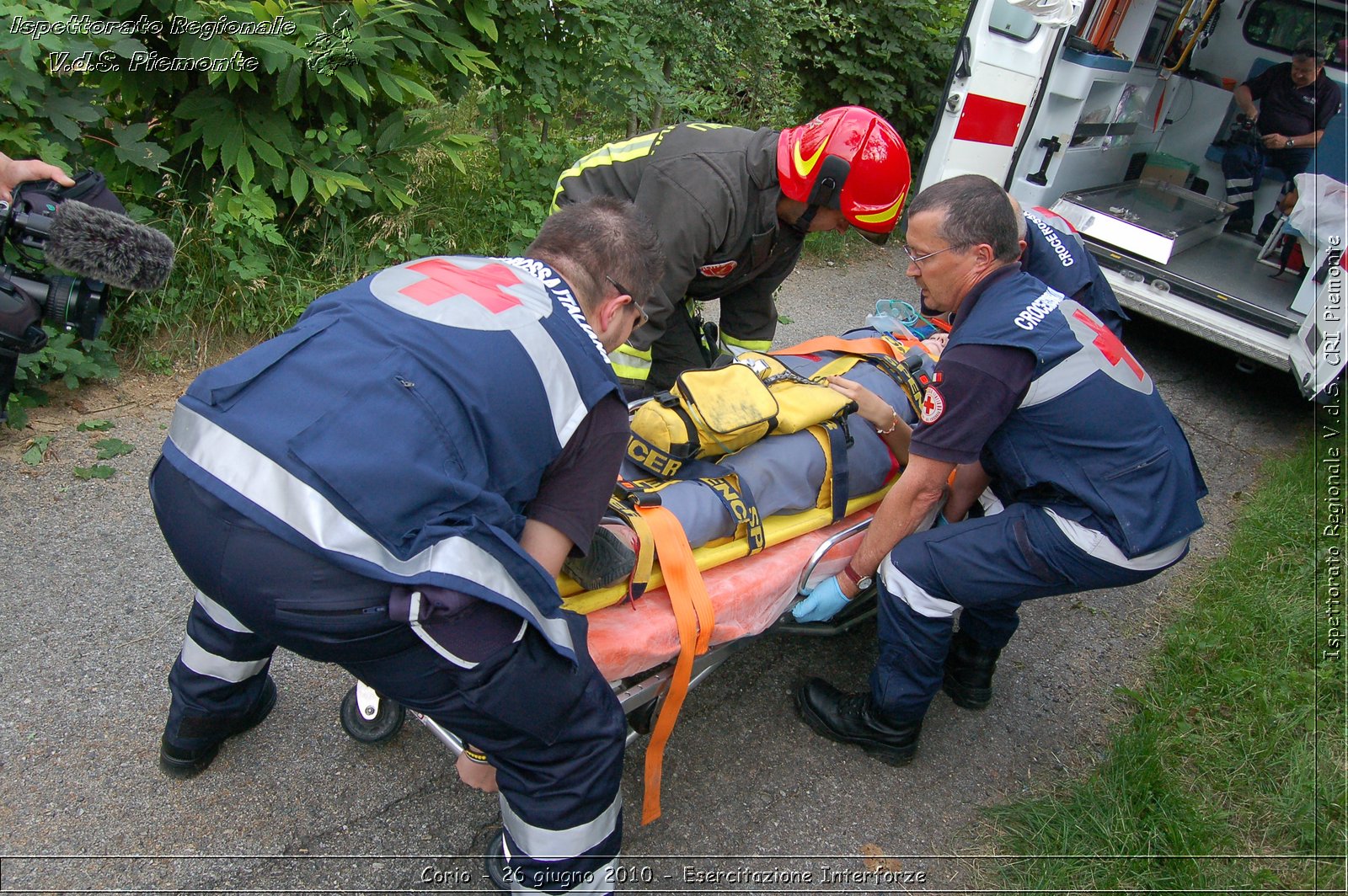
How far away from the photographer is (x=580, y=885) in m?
1.89

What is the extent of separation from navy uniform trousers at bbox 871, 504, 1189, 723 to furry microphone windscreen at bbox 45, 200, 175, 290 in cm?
210

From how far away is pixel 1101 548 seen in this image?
2410 mm

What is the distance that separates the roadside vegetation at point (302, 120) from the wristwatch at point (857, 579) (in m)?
2.78

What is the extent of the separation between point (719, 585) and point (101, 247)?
166 cm

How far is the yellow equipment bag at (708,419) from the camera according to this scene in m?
2.51

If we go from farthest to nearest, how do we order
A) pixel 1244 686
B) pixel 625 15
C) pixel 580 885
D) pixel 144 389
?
pixel 625 15, pixel 144 389, pixel 1244 686, pixel 580 885

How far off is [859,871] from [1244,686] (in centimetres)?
169

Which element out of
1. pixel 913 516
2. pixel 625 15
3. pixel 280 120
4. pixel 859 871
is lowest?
pixel 859 871

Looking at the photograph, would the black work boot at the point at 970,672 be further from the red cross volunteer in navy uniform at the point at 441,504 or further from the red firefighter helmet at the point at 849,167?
the red cross volunteer in navy uniform at the point at 441,504

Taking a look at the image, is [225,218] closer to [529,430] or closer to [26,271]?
[26,271]

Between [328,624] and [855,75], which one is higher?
[855,75]

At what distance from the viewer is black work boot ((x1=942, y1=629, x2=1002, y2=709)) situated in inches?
118

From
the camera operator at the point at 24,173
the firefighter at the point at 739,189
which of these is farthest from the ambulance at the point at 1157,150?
the camera operator at the point at 24,173

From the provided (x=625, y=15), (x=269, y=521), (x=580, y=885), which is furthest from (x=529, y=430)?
(x=625, y=15)
